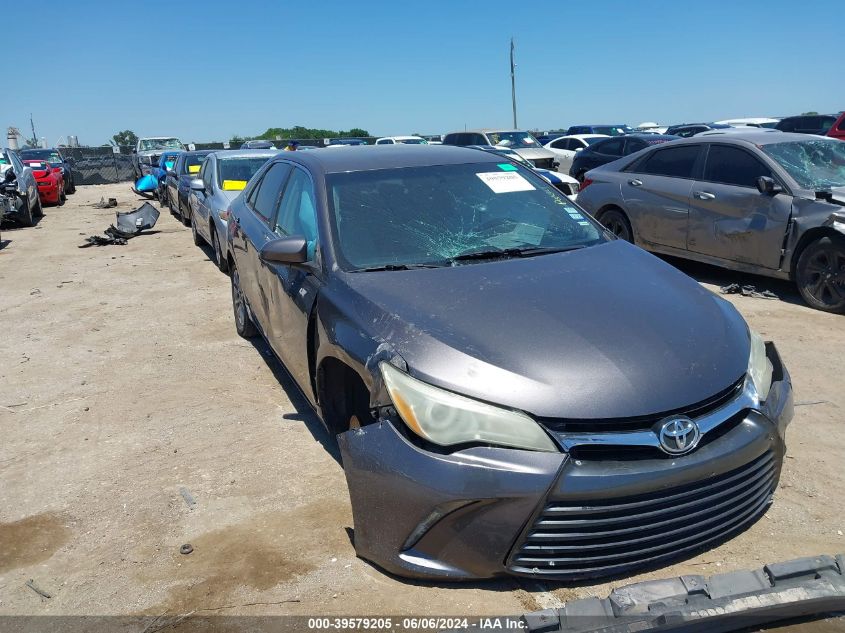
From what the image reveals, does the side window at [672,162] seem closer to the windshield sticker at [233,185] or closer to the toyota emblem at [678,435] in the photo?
the windshield sticker at [233,185]

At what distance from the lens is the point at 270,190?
5059mm

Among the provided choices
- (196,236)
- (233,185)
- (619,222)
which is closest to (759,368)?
(619,222)

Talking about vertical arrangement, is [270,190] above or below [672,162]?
above

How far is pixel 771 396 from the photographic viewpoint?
287 cm

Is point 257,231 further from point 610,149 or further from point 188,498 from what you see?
point 610,149

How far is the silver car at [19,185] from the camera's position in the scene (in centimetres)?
1524

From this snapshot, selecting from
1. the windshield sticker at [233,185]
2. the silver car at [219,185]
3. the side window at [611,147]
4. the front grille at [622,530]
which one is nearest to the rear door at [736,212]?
the front grille at [622,530]

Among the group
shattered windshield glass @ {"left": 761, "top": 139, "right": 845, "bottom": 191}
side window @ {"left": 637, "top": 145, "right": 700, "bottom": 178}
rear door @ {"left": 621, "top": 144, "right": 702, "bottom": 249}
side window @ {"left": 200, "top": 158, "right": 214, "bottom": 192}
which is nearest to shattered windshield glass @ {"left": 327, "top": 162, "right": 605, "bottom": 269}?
shattered windshield glass @ {"left": 761, "top": 139, "right": 845, "bottom": 191}

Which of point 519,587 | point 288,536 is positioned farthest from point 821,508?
point 288,536

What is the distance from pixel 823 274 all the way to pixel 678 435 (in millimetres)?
5043

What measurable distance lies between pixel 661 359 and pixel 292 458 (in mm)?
2209

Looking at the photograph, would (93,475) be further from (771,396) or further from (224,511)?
(771,396)

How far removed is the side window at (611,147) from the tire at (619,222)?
790cm

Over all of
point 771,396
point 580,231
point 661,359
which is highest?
point 580,231
